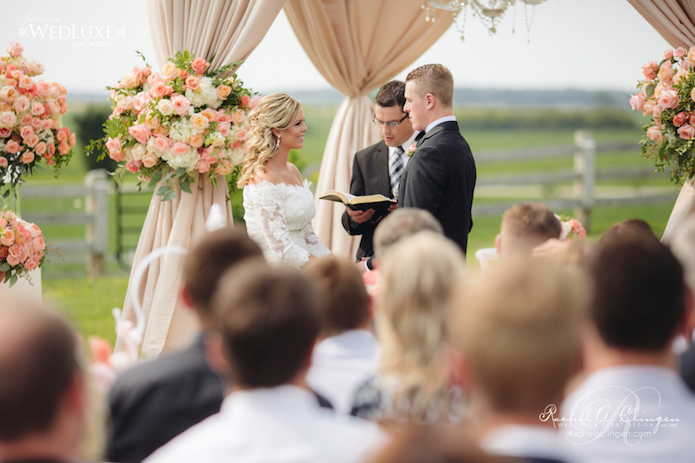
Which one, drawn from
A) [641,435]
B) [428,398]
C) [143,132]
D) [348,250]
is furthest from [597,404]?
[348,250]

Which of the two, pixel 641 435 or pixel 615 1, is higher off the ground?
pixel 615 1

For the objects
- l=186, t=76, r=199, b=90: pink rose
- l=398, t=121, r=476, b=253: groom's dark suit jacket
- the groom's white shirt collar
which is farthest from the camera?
l=186, t=76, r=199, b=90: pink rose

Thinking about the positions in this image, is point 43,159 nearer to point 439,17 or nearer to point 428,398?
point 439,17

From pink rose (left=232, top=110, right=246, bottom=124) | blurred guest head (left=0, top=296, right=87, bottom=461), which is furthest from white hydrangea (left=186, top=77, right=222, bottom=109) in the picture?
blurred guest head (left=0, top=296, right=87, bottom=461)

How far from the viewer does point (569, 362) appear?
3.44 feet

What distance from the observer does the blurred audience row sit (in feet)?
3.29

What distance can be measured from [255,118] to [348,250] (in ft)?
4.88

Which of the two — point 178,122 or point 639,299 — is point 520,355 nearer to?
point 639,299

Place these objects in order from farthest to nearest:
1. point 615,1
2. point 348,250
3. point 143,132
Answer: point 615,1
point 348,250
point 143,132

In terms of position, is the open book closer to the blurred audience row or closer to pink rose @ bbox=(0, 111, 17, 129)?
the blurred audience row

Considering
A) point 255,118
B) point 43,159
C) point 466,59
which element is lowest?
point 43,159

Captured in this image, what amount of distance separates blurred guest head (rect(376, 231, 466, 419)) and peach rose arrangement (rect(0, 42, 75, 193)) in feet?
10.2

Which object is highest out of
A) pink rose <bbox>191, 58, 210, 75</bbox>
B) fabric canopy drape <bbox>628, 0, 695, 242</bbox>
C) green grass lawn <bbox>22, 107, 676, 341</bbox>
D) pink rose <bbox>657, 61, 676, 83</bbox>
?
fabric canopy drape <bbox>628, 0, 695, 242</bbox>

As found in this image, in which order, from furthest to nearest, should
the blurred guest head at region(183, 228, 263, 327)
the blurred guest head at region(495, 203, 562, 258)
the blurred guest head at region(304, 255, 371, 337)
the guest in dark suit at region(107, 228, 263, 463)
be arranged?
the blurred guest head at region(495, 203, 562, 258)
the blurred guest head at region(304, 255, 371, 337)
the blurred guest head at region(183, 228, 263, 327)
the guest in dark suit at region(107, 228, 263, 463)
